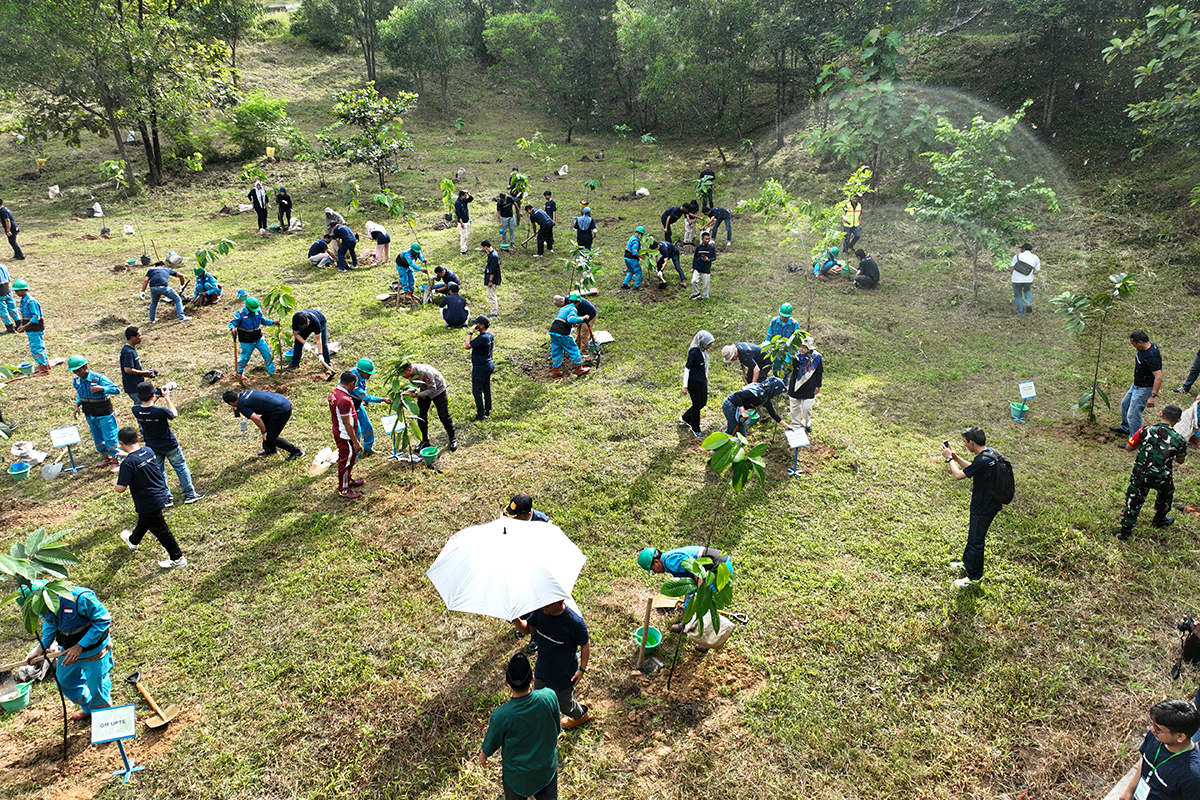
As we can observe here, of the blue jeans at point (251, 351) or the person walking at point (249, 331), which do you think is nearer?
the person walking at point (249, 331)

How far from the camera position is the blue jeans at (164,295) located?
1519 centimetres

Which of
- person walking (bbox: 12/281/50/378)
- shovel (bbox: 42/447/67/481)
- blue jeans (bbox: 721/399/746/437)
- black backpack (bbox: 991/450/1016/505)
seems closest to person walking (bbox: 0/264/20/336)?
person walking (bbox: 12/281/50/378)

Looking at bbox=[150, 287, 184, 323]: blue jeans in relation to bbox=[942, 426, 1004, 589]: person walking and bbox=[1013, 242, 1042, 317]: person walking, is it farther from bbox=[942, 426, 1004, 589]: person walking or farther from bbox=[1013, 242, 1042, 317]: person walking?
bbox=[1013, 242, 1042, 317]: person walking

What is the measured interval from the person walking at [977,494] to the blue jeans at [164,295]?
16.6 metres

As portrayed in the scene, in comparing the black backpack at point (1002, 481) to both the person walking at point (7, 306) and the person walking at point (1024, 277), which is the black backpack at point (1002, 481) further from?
the person walking at point (7, 306)

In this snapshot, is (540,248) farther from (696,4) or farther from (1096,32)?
(1096,32)

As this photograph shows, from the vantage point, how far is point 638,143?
36875mm

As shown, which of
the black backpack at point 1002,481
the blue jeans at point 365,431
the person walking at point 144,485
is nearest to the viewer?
the black backpack at point 1002,481

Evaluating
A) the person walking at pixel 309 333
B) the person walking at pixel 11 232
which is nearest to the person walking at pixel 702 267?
the person walking at pixel 309 333

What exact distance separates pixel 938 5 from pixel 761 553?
92.5 ft

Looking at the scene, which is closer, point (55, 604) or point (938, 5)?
point (55, 604)

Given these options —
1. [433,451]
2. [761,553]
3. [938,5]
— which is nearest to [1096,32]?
[938,5]

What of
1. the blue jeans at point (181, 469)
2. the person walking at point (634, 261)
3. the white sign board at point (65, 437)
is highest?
the person walking at point (634, 261)

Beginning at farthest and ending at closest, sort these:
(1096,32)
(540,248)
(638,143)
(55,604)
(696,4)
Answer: (638,143) → (696,4) → (1096,32) → (540,248) → (55,604)
